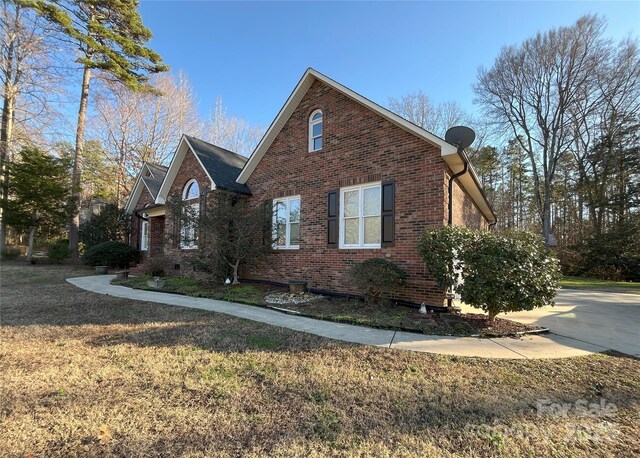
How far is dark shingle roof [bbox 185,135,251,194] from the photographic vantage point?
11.4 metres

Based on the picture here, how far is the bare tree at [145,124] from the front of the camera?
2559cm

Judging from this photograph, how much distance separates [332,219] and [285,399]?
635cm

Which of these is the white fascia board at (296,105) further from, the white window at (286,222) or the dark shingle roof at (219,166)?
the white window at (286,222)

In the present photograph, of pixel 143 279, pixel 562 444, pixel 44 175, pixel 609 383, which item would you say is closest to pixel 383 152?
pixel 609 383

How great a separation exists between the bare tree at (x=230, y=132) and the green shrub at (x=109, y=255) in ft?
51.2

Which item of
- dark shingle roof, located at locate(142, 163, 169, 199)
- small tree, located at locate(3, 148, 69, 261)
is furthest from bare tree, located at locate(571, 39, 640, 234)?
small tree, located at locate(3, 148, 69, 261)

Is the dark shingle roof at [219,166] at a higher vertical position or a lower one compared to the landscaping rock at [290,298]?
higher

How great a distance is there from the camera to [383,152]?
8.16 m

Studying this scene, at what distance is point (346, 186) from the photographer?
8805mm

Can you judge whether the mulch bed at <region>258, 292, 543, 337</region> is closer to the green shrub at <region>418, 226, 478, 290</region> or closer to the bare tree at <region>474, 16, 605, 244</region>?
the green shrub at <region>418, 226, 478, 290</region>

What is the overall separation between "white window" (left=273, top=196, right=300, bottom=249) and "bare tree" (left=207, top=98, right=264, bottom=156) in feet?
70.7

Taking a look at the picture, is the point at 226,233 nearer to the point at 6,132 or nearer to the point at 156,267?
the point at 156,267

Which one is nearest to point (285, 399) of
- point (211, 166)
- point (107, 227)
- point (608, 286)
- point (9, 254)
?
point (211, 166)

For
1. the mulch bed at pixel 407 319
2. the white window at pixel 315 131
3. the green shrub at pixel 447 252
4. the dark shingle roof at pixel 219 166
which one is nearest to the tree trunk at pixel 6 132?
the dark shingle roof at pixel 219 166
